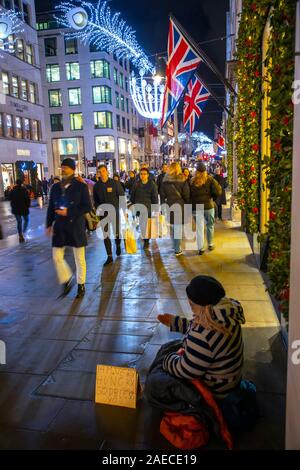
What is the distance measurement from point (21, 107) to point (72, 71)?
18.0 metres

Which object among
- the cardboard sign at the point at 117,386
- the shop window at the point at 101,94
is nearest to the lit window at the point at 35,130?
the shop window at the point at 101,94

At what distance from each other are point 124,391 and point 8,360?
157 centimetres

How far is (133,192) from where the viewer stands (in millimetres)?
9555

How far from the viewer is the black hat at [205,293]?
2951 millimetres

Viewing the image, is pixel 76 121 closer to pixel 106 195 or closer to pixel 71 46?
pixel 71 46

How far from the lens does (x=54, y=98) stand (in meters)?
51.6

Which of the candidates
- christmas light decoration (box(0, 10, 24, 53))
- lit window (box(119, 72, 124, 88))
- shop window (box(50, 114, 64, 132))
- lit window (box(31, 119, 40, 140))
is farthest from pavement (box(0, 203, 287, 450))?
lit window (box(119, 72, 124, 88))

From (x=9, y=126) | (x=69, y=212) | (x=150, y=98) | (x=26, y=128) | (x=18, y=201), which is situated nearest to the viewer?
(x=69, y=212)

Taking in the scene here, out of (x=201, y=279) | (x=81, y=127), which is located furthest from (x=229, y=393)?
(x=81, y=127)

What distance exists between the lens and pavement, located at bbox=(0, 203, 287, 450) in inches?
126

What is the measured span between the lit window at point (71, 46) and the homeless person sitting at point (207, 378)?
52356 mm

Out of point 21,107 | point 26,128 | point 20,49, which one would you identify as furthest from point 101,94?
point 21,107

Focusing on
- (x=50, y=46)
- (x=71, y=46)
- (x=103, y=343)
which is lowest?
(x=103, y=343)
